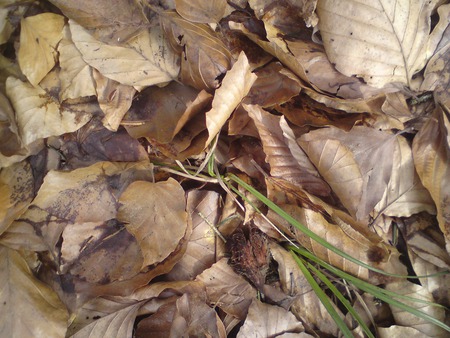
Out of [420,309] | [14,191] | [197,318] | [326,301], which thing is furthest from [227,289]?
[14,191]

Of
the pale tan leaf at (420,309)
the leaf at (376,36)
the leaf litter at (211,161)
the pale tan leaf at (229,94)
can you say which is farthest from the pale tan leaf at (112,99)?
the pale tan leaf at (420,309)

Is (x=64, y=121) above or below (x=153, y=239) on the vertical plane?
above

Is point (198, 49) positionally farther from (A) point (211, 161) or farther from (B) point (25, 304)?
(B) point (25, 304)

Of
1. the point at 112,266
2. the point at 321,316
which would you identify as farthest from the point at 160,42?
the point at 321,316

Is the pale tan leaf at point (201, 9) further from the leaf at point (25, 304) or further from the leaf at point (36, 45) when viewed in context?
the leaf at point (25, 304)

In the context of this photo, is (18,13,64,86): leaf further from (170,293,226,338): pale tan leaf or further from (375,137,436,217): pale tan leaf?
(375,137,436,217): pale tan leaf

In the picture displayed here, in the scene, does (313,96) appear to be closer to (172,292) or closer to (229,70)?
(229,70)

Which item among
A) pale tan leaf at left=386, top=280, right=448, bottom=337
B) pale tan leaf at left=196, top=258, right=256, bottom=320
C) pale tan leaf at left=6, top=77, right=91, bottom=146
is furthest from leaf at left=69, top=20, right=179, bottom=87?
pale tan leaf at left=386, top=280, right=448, bottom=337
